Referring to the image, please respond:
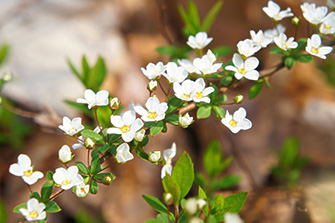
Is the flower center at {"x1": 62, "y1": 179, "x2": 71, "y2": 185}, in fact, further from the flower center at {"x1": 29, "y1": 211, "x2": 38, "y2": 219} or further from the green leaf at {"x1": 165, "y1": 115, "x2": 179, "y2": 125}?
the green leaf at {"x1": 165, "y1": 115, "x2": 179, "y2": 125}

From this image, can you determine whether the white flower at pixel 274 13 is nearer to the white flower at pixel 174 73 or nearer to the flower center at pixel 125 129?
Result: the white flower at pixel 174 73

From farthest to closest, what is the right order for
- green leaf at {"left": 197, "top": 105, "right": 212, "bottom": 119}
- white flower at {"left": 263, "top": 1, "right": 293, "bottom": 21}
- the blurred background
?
A: the blurred background → white flower at {"left": 263, "top": 1, "right": 293, "bottom": 21} → green leaf at {"left": 197, "top": 105, "right": 212, "bottom": 119}

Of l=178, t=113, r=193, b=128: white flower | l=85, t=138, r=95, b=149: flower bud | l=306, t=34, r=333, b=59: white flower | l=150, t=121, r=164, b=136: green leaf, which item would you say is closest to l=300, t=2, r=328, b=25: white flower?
l=306, t=34, r=333, b=59: white flower

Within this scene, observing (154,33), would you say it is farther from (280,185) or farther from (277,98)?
(280,185)

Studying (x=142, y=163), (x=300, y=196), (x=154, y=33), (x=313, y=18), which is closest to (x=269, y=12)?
(x=313, y=18)

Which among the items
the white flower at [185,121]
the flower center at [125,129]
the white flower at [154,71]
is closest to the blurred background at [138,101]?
the white flower at [154,71]

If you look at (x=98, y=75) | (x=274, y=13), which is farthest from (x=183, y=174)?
(x=98, y=75)
